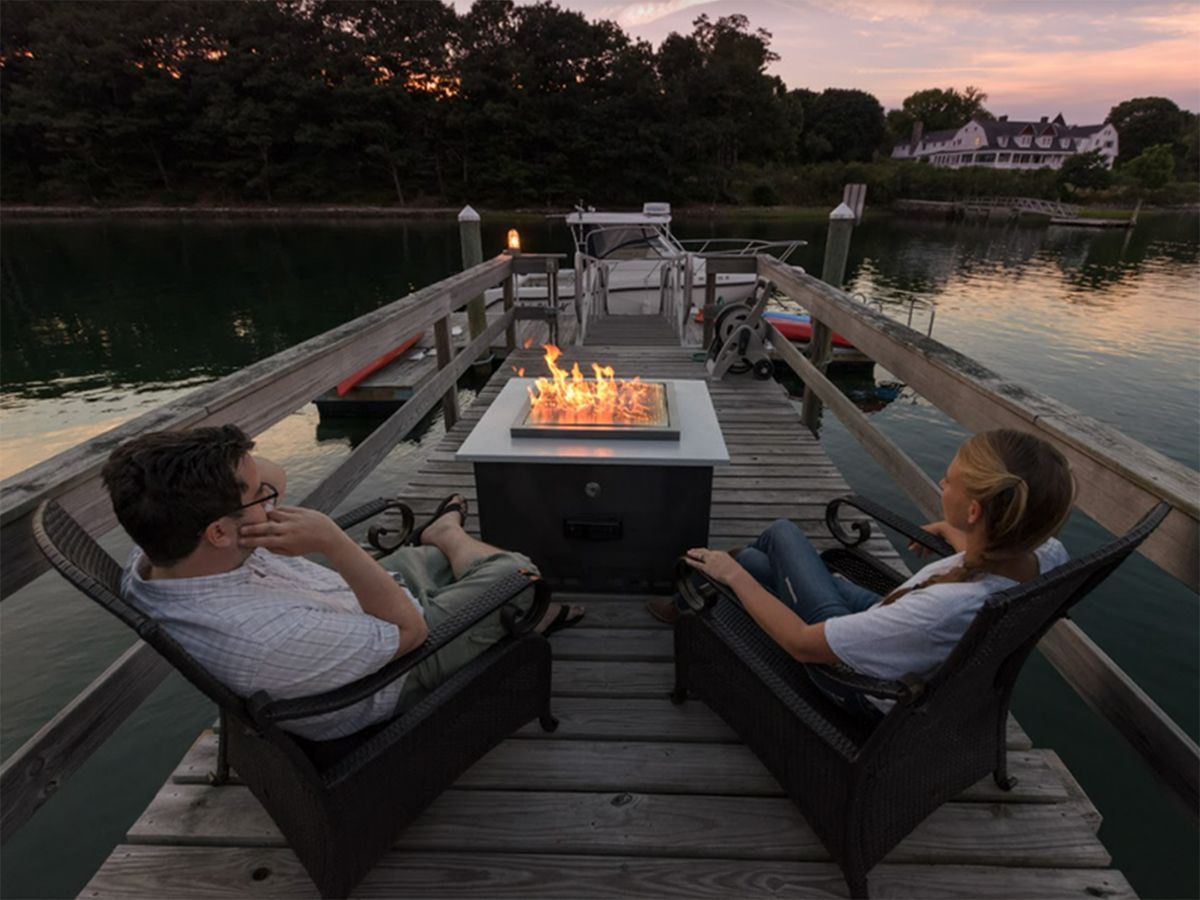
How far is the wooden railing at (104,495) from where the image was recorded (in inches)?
55.0

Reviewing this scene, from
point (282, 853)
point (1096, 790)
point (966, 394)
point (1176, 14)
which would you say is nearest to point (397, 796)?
point (282, 853)

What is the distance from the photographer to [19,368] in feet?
41.9

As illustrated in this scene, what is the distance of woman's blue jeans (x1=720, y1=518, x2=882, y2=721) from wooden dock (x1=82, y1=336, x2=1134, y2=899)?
52 cm

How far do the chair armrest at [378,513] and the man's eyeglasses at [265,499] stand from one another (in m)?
0.66

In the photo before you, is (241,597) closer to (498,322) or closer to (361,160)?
(498,322)

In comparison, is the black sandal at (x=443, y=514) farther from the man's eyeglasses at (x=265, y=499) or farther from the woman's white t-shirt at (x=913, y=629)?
the woman's white t-shirt at (x=913, y=629)

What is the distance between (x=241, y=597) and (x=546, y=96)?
5438 cm

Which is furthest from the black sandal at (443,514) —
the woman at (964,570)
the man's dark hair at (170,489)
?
the woman at (964,570)

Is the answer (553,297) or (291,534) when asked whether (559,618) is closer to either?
(291,534)

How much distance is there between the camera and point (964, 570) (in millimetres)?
1435

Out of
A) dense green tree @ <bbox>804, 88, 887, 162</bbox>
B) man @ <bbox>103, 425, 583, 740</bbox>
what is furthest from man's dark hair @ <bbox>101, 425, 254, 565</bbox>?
dense green tree @ <bbox>804, 88, 887, 162</bbox>

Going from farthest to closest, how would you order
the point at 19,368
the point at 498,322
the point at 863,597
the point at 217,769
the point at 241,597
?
the point at 19,368, the point at 498,322, the point at 863,597, the point at 217,769, the point at 241,597

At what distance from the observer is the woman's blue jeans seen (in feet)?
6.47

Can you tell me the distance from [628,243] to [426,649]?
41.5 feet
